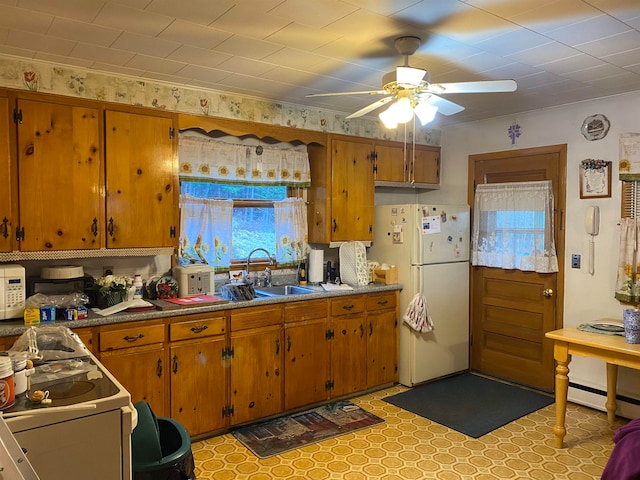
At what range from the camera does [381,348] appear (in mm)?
4312

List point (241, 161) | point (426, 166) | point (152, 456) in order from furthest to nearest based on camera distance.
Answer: point (426, 166), point (241, 161), point (152, 456)

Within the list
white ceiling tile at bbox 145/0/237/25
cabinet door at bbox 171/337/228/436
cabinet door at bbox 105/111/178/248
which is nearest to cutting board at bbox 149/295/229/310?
cabinet door at bbox 171/337/228/436

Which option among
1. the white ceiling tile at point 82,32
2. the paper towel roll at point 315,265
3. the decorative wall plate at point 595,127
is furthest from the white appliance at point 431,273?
the white ceiling tile at point 82,32

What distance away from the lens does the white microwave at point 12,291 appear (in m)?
2.81

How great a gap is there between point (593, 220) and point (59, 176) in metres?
3.79

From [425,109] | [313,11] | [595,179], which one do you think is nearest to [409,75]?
[425,109]

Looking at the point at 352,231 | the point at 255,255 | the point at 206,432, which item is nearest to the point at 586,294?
the point at 352,231

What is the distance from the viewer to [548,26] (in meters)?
2.41

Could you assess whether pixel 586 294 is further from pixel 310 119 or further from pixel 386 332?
pixel 310 119

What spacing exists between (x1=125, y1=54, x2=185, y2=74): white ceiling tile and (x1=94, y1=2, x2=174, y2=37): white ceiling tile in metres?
0.43

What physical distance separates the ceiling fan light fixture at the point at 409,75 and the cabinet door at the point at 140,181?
5.69 ft

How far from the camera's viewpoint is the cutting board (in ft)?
10.5

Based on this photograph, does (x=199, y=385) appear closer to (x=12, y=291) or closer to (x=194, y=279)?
(x=194, y=279)

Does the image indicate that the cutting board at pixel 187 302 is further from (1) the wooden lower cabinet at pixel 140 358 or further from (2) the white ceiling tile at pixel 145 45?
(2) the white ceiling tile at pixel 145 45
